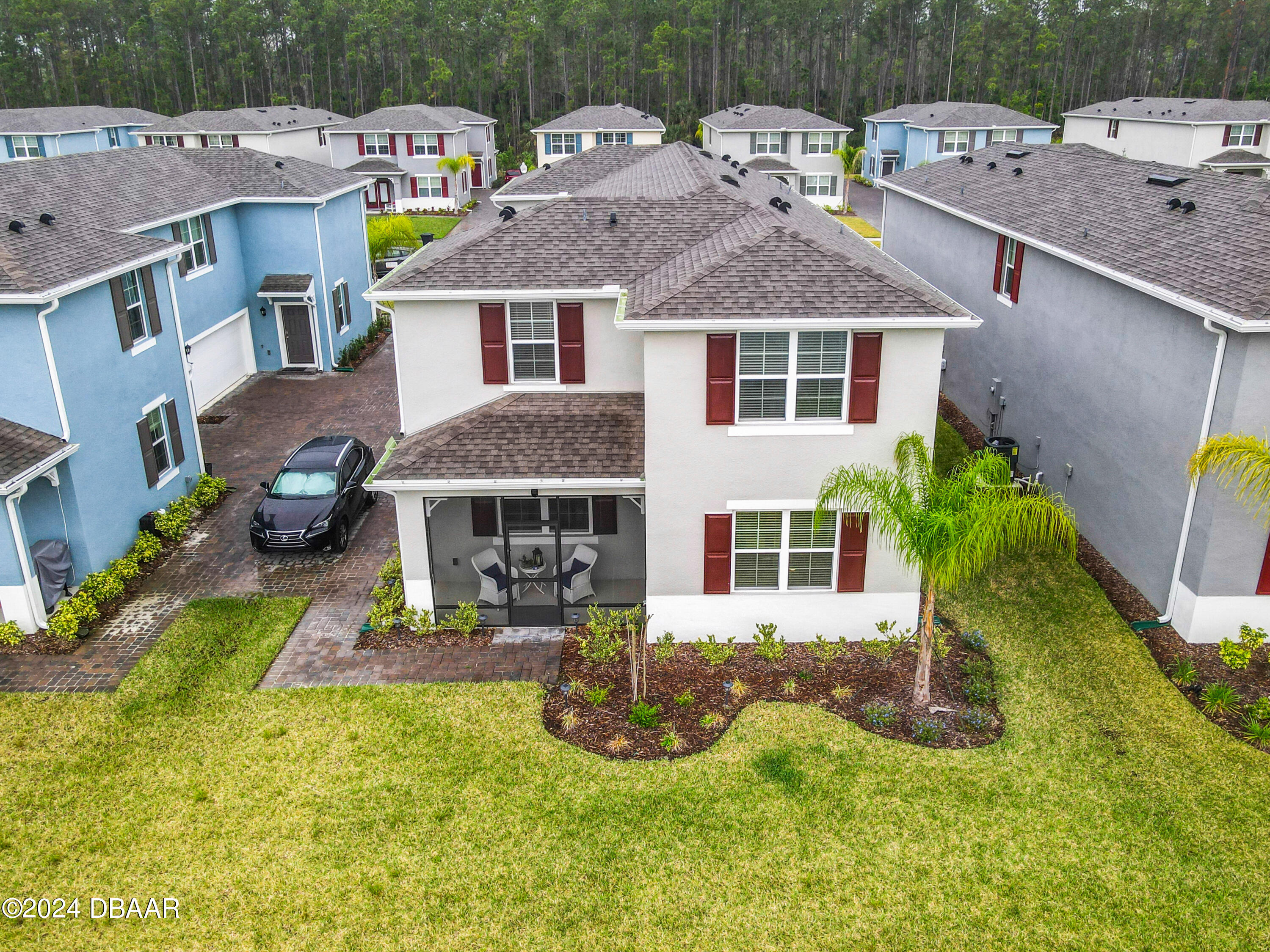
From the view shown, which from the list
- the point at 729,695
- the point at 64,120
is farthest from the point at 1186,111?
the point at 64,120

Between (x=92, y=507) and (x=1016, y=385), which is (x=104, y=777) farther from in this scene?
(x=1016, y=385)

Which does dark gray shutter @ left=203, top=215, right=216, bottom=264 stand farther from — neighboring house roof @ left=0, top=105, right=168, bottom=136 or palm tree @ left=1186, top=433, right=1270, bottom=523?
neighboring house roof @ left=0, top=105, right=168, bottom=136

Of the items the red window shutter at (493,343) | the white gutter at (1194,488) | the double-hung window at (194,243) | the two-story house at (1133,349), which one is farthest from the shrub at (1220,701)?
the double-hung window at (194,243)

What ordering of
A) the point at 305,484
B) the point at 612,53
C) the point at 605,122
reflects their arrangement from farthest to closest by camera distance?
the point at 612,53
the point at 605,122
the point at 305,484

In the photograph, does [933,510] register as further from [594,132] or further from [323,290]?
[594,132]

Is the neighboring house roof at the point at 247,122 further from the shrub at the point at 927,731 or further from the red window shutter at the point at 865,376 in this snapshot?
the shrub at the point at 927,731

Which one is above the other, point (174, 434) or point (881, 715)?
point (174, 434)
